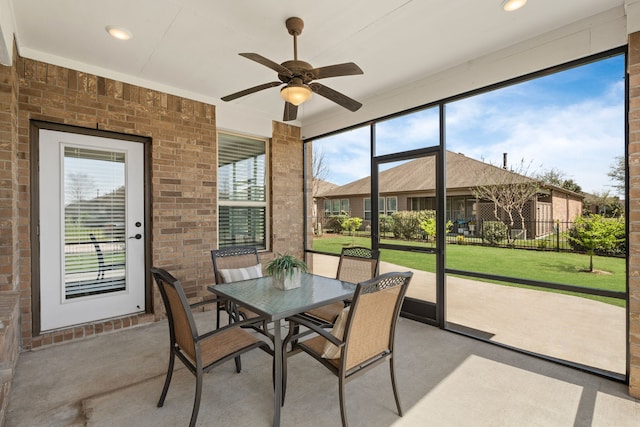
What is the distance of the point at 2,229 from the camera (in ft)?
7.95

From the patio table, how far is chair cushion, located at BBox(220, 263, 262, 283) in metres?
0.27

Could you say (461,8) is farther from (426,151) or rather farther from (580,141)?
(580,141)

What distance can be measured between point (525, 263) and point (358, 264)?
13.4ft

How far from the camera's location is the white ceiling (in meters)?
2.26

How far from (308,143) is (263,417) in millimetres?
4227

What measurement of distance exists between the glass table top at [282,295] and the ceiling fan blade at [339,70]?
1.63 meters

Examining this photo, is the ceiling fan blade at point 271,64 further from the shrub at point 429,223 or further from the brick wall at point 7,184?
the shrub at point 429,223

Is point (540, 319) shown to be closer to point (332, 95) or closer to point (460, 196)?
point (460, 196)

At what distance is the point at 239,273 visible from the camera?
117 inches

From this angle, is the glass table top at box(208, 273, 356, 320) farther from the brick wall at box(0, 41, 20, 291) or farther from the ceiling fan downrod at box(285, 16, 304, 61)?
the ceiling fan downrod at box(285, 16, 304, 61)

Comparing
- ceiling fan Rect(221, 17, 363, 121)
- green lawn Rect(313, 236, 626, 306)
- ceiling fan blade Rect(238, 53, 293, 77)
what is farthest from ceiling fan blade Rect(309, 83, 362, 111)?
green lawn Rect(313, 236, 626, 306)

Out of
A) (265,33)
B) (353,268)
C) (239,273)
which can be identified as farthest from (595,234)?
(265,33)

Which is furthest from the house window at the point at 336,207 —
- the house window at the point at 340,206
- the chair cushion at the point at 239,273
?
the chair cushion at the point at 239,273

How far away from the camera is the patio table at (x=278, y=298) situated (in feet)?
5.84
